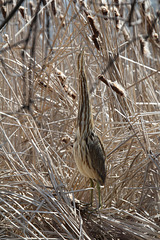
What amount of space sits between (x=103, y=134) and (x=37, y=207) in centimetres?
58

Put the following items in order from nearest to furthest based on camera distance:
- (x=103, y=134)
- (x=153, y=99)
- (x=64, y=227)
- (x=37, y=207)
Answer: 1. (x=64, y=227)
2. (x=37, y=207)
3. (x=103, y=134)
4. (x=153, y=99)

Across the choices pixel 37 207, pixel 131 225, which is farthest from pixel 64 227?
pixel 131 225

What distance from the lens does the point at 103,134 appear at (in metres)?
2.05

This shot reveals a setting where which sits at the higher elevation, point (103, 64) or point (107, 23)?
point (107, 23)

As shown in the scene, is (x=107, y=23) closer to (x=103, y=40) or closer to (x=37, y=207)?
(x=103, y=40)

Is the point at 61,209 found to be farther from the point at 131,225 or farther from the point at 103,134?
the point at 103,134

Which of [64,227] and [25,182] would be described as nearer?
[64,227]

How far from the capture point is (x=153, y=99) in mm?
2246

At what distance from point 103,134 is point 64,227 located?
0.64 meters

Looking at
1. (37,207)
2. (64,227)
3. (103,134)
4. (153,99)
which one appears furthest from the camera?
(153,99)

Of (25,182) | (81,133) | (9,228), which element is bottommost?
(9,228)

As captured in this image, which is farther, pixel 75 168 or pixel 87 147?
pixel 75 168

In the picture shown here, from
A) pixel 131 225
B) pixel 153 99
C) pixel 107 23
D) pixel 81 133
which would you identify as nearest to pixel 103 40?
pixel 107 23

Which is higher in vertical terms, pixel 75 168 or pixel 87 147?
pixel 87 147
